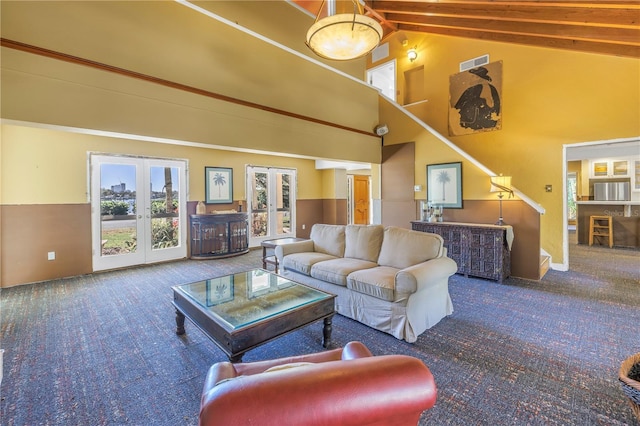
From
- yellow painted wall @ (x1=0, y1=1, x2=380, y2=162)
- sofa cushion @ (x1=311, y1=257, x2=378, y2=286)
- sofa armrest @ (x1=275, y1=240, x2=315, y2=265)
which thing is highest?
yellow painted wall @ (x1=0, y1=1, x2=380, y2=162)

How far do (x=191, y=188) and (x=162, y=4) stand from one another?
3556mm

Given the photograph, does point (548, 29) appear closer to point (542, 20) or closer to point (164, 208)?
point (542, 20)

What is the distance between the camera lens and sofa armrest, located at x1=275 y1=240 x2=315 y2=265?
3980 millimetres

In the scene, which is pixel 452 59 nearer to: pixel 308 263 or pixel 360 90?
pixel 360 90

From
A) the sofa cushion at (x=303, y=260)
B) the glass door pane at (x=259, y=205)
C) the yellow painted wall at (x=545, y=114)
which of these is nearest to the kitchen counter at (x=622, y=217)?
the yellow painted wall at (x=545, y=114)

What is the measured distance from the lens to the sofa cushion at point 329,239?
395 cm

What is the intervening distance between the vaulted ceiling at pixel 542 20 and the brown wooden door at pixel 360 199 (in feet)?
16.2

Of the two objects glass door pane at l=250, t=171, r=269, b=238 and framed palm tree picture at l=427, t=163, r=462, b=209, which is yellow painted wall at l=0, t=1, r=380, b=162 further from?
glass door pane at l=250, t=171, r=269, b=238

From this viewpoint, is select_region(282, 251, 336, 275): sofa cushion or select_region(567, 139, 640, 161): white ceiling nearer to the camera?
select_region(282, 251, 336, 275): sofa cushion

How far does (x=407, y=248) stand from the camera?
3203 millimetres

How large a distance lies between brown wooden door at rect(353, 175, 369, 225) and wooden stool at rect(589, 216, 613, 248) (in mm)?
6016

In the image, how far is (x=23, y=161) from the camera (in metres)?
4.40

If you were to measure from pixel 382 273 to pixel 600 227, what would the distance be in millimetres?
7604

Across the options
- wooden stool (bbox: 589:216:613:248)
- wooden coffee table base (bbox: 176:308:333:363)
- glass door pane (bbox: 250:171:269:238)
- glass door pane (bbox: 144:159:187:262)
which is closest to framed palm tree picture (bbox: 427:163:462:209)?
wooden coffee table base (bbox: 176:308:333:363)
